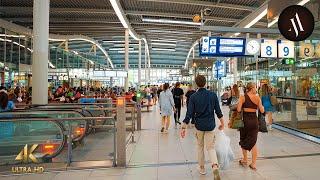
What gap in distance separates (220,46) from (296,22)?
9329 millimetres

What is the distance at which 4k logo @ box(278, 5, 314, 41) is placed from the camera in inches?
185

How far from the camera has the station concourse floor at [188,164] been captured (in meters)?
5.91

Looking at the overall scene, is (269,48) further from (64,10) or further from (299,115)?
(64,10)

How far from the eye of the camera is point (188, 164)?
→ 266 inches

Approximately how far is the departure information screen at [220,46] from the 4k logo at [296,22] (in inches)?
361

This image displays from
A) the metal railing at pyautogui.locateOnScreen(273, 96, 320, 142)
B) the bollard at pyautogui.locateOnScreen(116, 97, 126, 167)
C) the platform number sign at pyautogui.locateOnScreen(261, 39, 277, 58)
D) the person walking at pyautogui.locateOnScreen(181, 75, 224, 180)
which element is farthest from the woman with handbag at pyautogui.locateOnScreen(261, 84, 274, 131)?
the bollard at pyautogui.locateOnScreen(116, 97, 126, 167)

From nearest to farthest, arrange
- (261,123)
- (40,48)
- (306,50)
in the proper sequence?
(261,123), (40,48), (306,50)

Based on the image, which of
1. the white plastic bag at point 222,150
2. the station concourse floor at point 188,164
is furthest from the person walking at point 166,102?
the white plastic bag at point 222,150

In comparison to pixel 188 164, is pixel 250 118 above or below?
above

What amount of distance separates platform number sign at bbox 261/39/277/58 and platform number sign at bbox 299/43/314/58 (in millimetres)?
1460

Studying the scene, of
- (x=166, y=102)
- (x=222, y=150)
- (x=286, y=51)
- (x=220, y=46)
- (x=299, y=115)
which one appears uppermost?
(x=220, y=46)

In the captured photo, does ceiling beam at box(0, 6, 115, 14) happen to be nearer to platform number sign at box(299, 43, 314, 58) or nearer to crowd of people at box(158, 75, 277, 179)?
platform number sign at box(299, 43, 314, 58)

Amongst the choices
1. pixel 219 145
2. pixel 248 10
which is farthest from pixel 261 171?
pixel 248 10

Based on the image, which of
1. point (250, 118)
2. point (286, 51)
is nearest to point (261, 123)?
point (250, 118)
